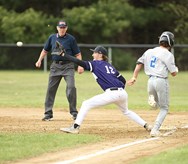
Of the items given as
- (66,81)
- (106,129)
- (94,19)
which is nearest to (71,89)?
(66,81)

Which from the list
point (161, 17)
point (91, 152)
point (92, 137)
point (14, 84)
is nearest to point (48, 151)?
point (91, 152)

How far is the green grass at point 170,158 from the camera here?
855cm

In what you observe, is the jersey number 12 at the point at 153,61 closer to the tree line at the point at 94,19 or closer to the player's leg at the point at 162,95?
the player's leg at the point at 162,95

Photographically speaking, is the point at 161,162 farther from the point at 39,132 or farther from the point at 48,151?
the point at 39,132

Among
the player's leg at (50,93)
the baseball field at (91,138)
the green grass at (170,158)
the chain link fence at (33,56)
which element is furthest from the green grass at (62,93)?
the chain link fence at (33,56)

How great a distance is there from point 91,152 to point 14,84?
18.1 m

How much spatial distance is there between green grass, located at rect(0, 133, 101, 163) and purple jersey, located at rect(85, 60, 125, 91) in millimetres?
1044

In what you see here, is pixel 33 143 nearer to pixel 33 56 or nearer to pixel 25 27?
pixel 33 56

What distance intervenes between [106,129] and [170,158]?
3.62 meters

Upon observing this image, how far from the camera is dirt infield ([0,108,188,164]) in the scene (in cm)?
910

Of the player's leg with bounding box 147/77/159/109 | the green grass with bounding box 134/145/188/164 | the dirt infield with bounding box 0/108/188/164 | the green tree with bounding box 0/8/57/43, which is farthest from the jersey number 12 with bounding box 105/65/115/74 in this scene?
the green tree with bounding box 0/8/57/43

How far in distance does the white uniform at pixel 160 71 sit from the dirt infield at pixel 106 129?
26.3 inches

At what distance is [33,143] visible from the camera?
32.9ft

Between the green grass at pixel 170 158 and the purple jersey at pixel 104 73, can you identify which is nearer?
the green grass at pixel 170 158
